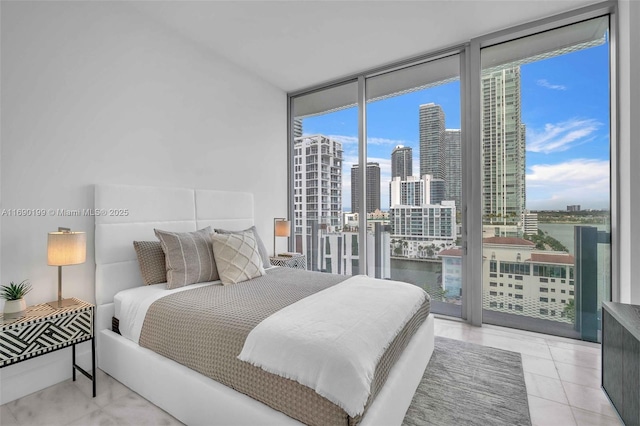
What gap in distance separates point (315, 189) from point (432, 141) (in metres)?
1.65

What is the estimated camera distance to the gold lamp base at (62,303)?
2.07 m

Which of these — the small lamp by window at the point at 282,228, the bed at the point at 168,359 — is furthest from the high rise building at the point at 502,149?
the small lamp by window at the point at 282,228

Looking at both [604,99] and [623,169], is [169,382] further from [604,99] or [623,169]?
[604,99]

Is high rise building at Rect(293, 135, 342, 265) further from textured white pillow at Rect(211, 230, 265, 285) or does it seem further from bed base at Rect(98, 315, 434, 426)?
bed base at Rect(98, 315, 434, 426)

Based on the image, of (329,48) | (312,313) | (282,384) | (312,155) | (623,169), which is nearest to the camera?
(282,384)

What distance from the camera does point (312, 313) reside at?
5.53 feet

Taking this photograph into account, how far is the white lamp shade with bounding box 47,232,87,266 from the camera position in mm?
1965

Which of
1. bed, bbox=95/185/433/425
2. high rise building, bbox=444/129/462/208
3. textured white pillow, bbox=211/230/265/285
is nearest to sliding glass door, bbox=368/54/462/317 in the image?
high rise building, bbox=444/129/462/208

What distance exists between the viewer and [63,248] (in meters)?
1.98

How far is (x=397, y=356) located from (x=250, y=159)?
9.48ft

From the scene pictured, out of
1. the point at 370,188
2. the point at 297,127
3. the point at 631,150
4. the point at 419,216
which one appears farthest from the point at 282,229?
the point at 631,150

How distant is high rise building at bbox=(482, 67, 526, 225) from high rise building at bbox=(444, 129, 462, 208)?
240 millimetres

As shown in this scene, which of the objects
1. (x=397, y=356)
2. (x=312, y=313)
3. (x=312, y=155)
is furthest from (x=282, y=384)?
(x=312, y=155)

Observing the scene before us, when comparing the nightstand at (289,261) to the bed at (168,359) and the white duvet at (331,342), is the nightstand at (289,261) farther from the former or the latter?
the white duvet at (331,342)
